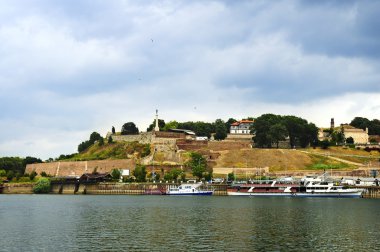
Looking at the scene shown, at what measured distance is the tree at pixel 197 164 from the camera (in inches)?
4232

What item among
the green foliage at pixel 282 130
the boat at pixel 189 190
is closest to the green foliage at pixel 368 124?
the green foliage at pixel 282 130


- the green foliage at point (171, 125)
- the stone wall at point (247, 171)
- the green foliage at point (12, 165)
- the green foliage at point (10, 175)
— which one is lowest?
the green foliage at point (10, 175)

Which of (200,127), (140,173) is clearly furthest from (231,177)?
(200,127)

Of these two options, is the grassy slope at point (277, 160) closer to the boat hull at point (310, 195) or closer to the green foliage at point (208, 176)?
the green foliage at point (208, 176)

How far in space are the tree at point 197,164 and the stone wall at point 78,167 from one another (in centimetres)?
1267

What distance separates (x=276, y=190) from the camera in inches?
3659

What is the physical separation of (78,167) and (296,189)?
5438cm

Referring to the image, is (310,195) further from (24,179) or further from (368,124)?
(368,124)

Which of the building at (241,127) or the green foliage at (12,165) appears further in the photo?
the building at (241,127)

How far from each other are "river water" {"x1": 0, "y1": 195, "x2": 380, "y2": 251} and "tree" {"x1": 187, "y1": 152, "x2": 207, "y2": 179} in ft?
154

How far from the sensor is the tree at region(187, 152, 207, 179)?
10750cm

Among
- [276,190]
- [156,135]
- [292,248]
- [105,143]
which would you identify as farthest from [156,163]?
[292,248]

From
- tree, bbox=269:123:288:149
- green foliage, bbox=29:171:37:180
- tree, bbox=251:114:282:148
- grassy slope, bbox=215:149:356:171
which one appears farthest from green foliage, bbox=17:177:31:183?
tree, bbox=269:123:288:149

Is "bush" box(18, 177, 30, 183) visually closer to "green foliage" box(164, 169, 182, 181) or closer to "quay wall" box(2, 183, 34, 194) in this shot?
"quay wall" box(2, 183, 34, 194)
